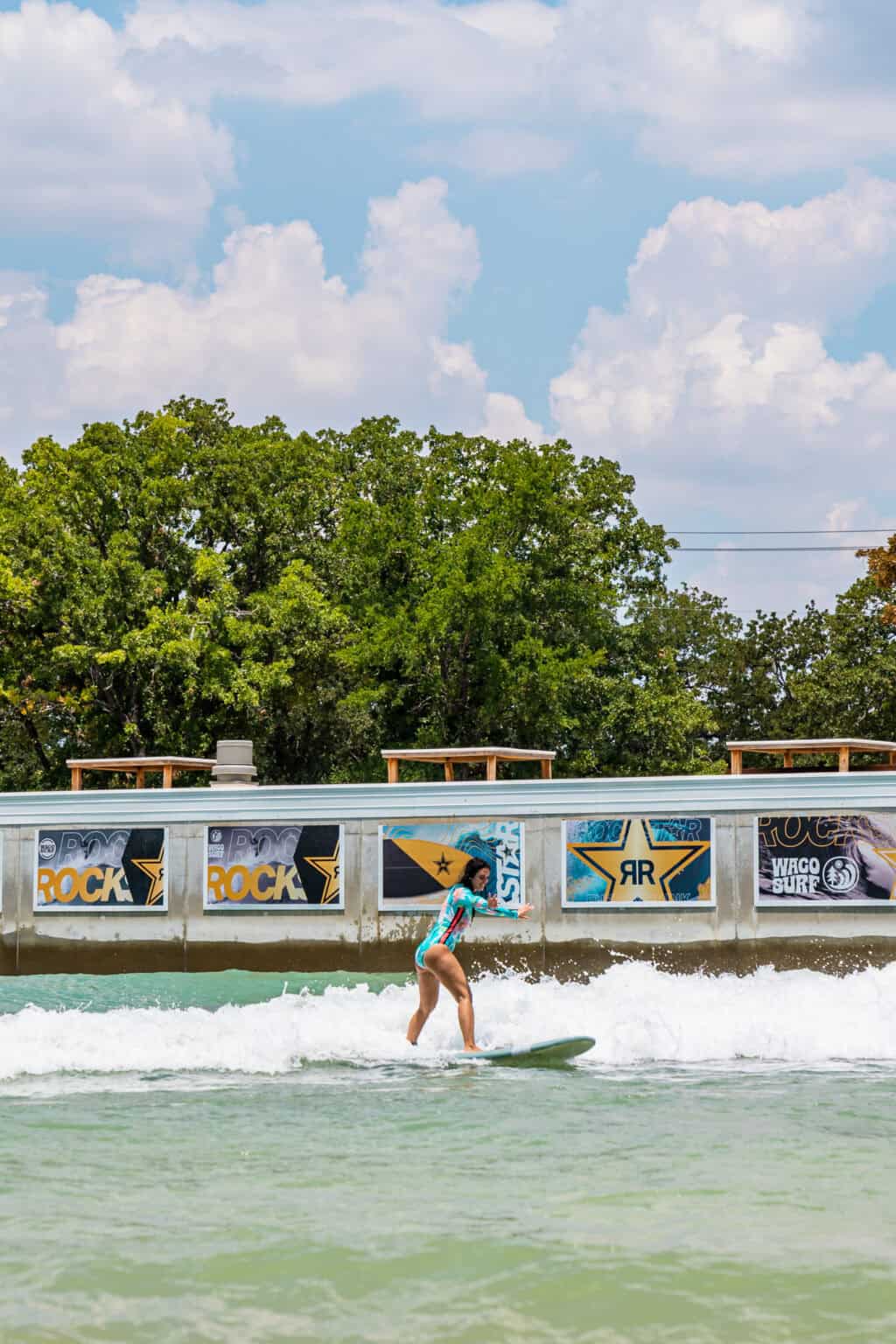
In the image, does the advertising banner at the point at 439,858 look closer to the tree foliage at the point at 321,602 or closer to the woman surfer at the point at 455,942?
the woman surfer at the point at 455,942

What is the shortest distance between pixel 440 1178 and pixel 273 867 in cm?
1569

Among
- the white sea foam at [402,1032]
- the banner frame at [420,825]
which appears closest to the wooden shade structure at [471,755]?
the banner frame at [420,825]

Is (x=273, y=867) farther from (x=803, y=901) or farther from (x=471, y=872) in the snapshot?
Answer: (x=471, y=872)

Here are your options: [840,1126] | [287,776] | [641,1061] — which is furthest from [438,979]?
[287,776]

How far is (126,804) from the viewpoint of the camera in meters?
25.2

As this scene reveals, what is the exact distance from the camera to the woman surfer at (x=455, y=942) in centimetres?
1402

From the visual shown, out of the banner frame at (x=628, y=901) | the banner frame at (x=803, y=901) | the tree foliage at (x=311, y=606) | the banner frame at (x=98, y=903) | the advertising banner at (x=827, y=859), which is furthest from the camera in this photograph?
the tree foliage at (x=311, y=606)

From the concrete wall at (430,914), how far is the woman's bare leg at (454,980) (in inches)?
343

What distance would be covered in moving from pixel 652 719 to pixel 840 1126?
3369 centimetres

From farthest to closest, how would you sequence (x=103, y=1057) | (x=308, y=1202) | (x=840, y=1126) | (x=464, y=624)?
(x=464, y=624), (x=103, y=1057), (x=840, y=1126), (x=308, y=1202)

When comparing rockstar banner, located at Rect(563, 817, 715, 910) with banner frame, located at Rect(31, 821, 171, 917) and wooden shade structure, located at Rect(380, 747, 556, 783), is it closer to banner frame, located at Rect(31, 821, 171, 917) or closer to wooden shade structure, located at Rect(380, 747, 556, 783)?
wooden shade structure, located at Rect(380, 747, 556, 783)

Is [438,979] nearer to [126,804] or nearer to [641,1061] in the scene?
[641,1061]

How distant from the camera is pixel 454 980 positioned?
556 inches

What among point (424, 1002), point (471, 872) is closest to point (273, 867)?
point (424, 1002)
